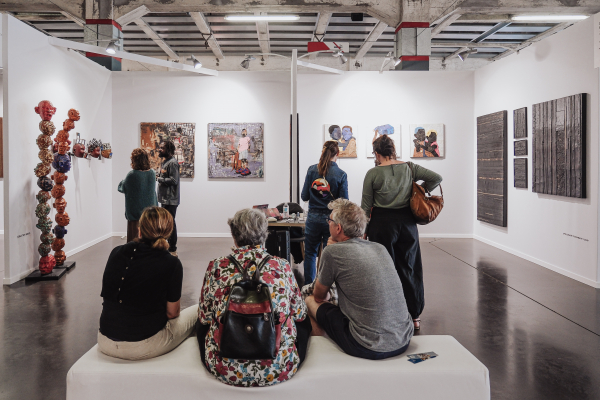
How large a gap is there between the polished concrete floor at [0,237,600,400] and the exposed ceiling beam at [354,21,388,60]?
190 inches

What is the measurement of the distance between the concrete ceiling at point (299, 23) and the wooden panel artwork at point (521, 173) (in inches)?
90.7

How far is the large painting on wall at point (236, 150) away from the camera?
8.85 m

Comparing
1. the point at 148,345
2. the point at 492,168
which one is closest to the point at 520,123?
the point at 492,168

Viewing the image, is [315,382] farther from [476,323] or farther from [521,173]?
[521,173]

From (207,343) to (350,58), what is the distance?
10.3m

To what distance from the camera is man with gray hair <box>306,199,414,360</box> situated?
2.33m

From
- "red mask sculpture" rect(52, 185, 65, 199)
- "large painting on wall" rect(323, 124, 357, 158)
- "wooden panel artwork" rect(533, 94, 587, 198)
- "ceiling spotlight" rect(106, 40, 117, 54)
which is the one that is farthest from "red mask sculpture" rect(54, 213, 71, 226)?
"wooden panel artwork" rect(533, 94, 587, 198)

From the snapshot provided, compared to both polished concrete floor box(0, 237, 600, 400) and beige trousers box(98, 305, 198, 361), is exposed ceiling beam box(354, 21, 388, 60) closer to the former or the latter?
polished concrete floor box(0, 237, 600, 400)

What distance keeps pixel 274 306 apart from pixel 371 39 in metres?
8.76

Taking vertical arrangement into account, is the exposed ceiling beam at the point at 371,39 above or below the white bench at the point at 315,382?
above

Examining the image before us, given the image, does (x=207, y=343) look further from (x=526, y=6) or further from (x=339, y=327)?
(x=526, y=6)

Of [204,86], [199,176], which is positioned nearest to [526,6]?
[204,86]

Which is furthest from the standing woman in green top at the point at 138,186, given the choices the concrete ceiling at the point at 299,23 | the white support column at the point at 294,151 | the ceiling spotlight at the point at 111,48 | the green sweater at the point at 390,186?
the green sweater at the point at 390,186

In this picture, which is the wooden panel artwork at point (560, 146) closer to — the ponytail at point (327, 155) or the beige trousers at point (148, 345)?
the ponytail at point (327, 155)
